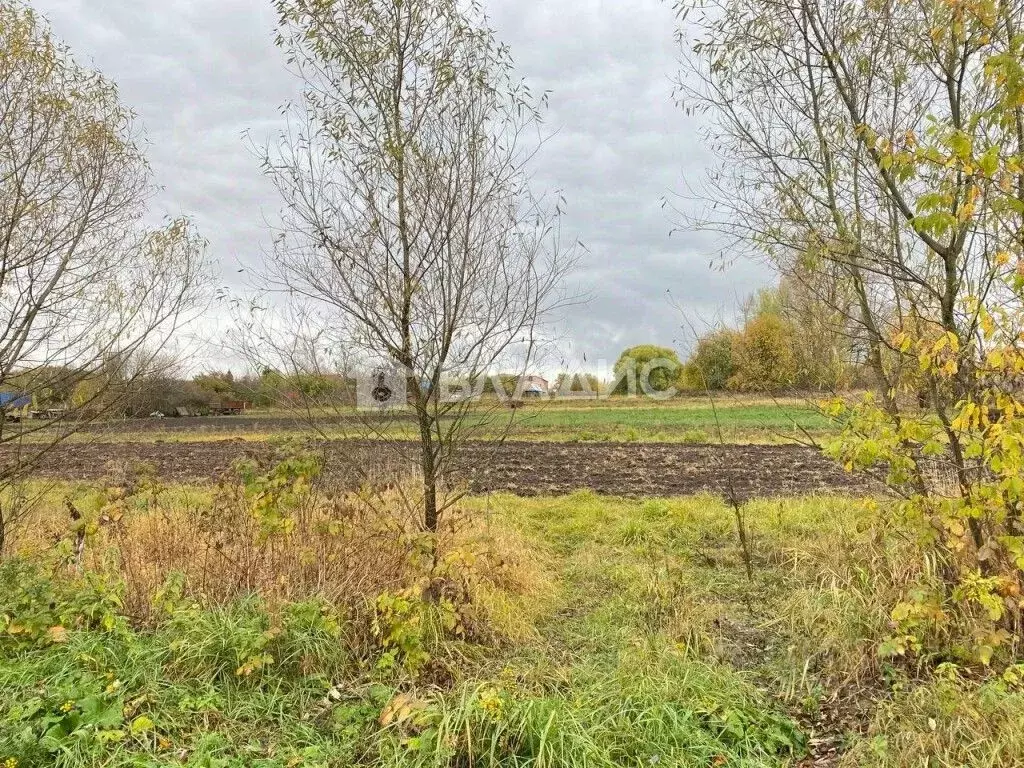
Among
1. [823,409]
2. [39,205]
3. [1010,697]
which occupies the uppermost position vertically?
[39,205]

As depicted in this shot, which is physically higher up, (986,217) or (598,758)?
(986,217)

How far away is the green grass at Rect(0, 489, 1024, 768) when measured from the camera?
9.62 ft

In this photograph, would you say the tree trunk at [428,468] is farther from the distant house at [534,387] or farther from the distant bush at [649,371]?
the distant bush at [649,371]

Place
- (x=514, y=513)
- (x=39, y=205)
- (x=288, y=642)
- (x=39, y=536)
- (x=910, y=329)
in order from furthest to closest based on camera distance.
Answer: (x=514, y=513) → (x=39, y=536) → (x=39, y=205) → (x=910, y=329) → (x=288, y=642)

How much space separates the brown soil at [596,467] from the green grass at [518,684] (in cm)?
166

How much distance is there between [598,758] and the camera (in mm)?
2859

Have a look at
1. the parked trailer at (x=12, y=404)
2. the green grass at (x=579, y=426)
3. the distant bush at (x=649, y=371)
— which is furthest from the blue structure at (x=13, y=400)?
the distant bush at (x=649, y=371)

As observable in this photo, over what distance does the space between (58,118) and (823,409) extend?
254 inches

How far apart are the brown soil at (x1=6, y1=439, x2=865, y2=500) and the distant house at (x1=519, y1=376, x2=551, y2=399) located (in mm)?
1085

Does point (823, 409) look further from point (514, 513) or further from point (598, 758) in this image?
point (514, 513)

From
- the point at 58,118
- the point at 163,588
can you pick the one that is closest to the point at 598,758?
the point at 163,588

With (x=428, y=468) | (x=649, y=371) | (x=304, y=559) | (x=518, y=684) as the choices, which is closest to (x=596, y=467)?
(x=428, y=468)

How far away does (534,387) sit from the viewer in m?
4.87

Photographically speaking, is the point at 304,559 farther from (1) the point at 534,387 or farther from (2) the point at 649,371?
(2) the point at 649,371
